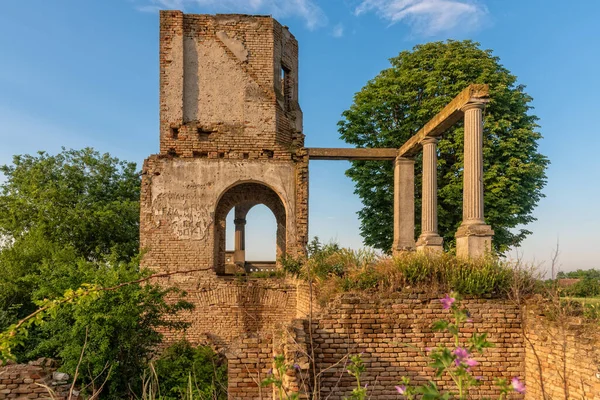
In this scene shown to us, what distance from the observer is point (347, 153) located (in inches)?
566

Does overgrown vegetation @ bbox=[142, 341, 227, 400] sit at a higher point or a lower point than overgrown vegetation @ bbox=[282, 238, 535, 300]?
lower

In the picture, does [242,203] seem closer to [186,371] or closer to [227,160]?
[227,160]

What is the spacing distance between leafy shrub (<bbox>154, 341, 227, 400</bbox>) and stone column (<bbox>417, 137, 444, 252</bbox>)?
5.85 meters

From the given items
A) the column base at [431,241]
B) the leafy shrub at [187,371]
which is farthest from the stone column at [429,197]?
the leafy shrub at [187,371]

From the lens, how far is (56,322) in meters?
9.03

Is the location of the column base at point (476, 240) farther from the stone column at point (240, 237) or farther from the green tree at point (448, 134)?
the stone column at point (240, 237)

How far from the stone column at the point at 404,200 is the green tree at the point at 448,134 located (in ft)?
6.90

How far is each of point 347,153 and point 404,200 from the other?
2.25 m

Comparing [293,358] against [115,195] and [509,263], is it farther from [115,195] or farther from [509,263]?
[115,195]

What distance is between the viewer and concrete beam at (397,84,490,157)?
32.8ft

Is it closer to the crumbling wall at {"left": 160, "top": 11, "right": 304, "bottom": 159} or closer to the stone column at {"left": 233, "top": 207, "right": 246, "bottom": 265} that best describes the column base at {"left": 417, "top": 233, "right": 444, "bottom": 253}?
the crumbling wall at {"left": 160, "top": 11, "right": 304, "bottom": 159}

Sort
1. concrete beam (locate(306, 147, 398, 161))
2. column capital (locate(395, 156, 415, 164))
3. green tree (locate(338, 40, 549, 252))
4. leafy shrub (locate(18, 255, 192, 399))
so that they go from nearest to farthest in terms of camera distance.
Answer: leafy shrub (locate(18, 255, 192, 399))
concrete beam (locate(306, 147, 398, 161))
column capital (locate(395, 156, 415, 164))
green tree (locate(338, 40, 549, 252))

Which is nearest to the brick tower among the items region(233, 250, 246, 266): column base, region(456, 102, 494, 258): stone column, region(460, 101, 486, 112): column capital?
region(456, 102, 494, 258): stone column

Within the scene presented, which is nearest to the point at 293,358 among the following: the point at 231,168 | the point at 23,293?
the point at 231,168
